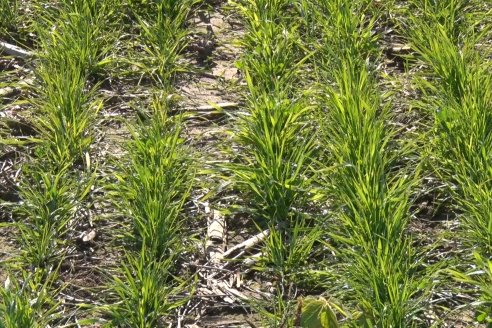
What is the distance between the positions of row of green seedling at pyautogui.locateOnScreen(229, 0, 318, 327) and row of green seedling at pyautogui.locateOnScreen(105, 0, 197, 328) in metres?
0.24

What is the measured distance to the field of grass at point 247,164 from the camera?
3.13 metres

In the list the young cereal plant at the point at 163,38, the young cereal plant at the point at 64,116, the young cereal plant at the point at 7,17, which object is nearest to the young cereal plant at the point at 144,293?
the young cereal plant at the point at 64,116

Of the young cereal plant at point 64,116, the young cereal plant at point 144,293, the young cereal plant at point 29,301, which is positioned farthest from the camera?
the young cereal plant at point 64,116

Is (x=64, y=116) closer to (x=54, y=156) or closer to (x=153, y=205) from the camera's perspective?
(x=54, y=156)

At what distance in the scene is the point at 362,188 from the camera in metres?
3.34

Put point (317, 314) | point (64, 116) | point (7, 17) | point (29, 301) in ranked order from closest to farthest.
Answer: point (317, 314), point (29, 301), point (64, 116), point (7, 17)

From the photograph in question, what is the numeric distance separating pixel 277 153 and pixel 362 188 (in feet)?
1.33

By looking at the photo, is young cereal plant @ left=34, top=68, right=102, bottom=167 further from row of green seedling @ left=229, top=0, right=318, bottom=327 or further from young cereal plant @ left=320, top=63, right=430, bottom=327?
young cereal plant @ left=320, top=63, right=430, bottom=327

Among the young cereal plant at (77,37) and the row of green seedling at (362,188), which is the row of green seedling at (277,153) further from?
the young cereal plant at (77,37)

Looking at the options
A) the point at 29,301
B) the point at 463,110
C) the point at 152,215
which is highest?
the point at 463,110

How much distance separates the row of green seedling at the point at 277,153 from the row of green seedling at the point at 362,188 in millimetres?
79

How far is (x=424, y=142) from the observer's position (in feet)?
12.2

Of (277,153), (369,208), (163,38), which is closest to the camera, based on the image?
(369,208)

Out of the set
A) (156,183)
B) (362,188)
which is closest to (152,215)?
(156,183)
